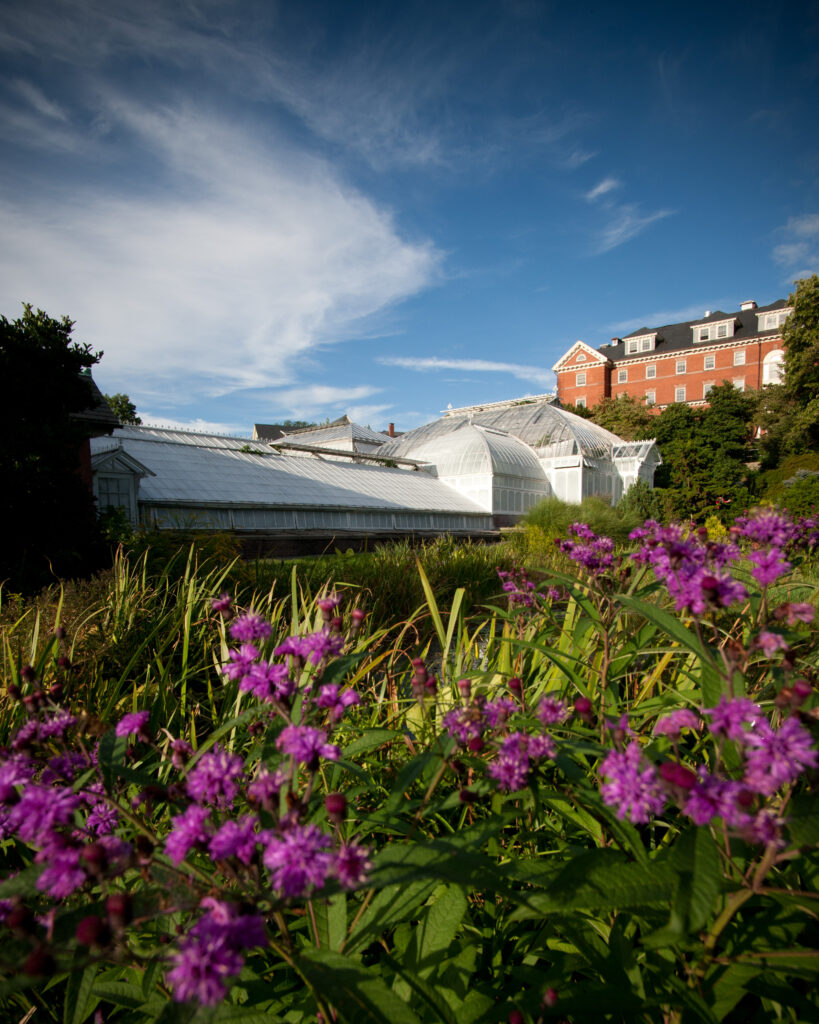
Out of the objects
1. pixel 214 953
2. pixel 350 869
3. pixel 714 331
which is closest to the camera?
pixel 214 953

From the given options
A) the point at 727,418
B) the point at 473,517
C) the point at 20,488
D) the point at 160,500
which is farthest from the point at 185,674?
the point at 727,418

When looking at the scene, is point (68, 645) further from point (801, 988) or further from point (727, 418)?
point (727, 418)

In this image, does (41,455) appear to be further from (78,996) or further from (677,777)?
(677,777)

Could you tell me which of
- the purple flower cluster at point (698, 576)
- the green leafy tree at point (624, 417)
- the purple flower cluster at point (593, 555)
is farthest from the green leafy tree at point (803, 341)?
the purple flower cluster at point (698, 576)

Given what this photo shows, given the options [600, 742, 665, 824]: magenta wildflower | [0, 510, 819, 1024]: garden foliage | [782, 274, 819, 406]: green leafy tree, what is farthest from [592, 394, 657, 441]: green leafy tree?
[600, 742, 665, 824]: magenta wildflower

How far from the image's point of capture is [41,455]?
6.12 m

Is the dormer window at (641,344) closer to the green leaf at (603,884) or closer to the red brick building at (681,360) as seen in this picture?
the red brick building at (681,360)

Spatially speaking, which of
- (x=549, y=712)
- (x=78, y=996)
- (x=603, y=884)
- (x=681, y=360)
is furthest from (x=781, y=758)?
(x=681, y=360)

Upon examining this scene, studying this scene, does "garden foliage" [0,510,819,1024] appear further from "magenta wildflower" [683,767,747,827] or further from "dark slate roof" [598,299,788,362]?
"dark slate roof" [598,299,788,362]

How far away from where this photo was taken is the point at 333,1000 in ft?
3.03

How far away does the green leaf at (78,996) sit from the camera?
1003 millimetres

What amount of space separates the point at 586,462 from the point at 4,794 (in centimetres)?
2278

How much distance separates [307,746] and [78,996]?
770 mm

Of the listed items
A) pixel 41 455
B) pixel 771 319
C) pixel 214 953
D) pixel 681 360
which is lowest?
pixel 214 953
